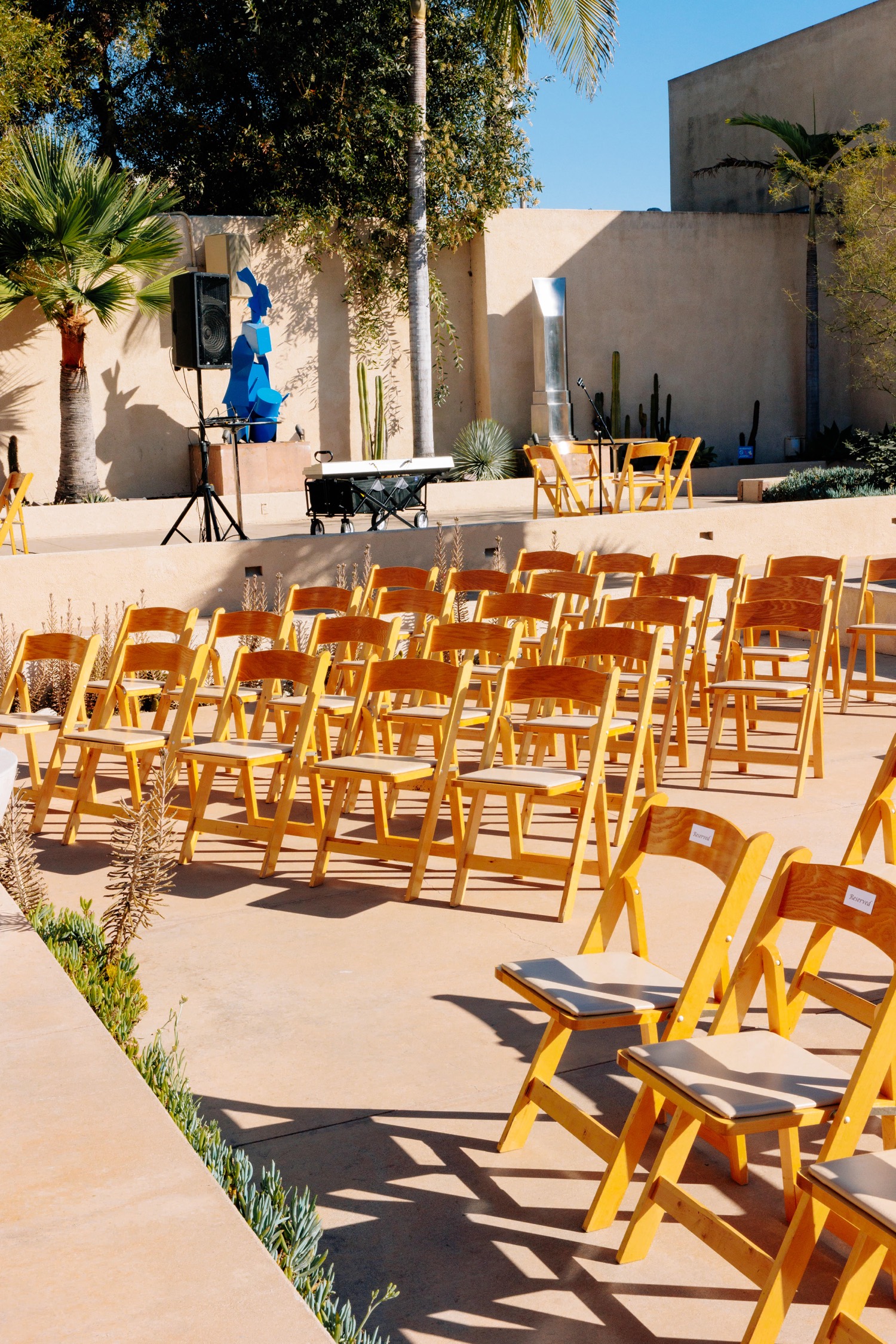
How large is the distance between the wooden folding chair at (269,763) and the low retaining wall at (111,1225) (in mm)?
2196

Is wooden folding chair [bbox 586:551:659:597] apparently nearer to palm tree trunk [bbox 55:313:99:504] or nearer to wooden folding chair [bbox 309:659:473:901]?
wooden folding chair [bbox 309:659:473:901]

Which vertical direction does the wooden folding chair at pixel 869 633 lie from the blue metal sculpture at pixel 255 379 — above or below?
below

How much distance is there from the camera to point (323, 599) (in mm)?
6590

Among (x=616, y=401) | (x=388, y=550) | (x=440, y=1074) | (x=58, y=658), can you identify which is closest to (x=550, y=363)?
(x=616, y=401)

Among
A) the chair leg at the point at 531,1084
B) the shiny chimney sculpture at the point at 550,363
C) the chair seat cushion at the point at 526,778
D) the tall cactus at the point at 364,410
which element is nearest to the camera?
the chair leg at the point at 531,1084

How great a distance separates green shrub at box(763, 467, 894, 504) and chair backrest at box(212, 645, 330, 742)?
1121 centimetres

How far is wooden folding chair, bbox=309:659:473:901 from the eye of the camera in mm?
4660

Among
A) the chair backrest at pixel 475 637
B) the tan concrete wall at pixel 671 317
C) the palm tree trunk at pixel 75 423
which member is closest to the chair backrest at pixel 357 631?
the chair backrest at pixel 475 637

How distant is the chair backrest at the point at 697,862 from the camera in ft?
8.71

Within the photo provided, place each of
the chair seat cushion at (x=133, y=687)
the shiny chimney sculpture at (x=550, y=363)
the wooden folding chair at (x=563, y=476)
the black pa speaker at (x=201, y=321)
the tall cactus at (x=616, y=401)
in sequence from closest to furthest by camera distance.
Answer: the chair seat cushion at (x=133, y=687), the black pa speaker at (x=201, y=321), the wooden folding chair at (x=563, y=476), the shiny chimney sculpture at (x=550, y=363), the tall cactus at (x=616, y=401)

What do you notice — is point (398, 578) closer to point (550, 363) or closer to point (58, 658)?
point (58, 658)

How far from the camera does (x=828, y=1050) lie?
332cm

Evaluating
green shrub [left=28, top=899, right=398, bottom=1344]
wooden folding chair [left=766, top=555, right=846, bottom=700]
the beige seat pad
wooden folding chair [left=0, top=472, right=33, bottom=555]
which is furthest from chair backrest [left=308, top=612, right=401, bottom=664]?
wooden folding chair [left=0, top=472, right=33, bottom=555]

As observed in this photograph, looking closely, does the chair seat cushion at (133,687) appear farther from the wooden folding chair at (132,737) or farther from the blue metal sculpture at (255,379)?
the blue metal sculpture at (255,379)
